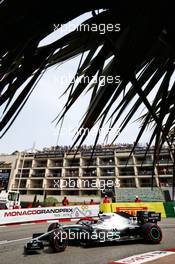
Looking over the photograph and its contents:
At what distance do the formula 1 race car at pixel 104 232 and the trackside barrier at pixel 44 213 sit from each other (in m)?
7.74

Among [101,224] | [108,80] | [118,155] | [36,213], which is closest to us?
[108,80]

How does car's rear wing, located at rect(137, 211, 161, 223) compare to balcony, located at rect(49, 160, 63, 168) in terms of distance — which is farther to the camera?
balcony, located at rect(49, 160, 63, 168)

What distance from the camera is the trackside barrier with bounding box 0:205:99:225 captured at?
40.9 feet

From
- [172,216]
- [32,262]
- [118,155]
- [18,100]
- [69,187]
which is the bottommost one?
[32,262]

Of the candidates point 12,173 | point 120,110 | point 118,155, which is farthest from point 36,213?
point 12,173

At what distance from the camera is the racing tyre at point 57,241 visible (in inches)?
181

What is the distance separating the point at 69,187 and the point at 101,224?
43.2m

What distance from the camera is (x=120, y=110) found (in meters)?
0.76

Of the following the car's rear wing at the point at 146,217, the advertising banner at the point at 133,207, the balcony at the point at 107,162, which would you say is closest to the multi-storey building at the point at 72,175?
the balcony at the point at 107,162

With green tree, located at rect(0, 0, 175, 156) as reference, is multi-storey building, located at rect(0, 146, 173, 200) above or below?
above

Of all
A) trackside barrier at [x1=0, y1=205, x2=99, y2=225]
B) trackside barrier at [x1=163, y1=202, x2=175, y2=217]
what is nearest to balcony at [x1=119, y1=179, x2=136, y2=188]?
trackside barrier at [x1=163, y1=202, x2=175, y2=217]

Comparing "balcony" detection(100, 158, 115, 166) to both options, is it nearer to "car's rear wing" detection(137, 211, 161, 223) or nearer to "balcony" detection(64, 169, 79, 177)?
"balcony" detection(64, 169, 79, 177)

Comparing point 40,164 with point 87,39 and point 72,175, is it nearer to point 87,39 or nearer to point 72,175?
point 72,175

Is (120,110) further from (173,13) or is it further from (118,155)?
(118,155)
